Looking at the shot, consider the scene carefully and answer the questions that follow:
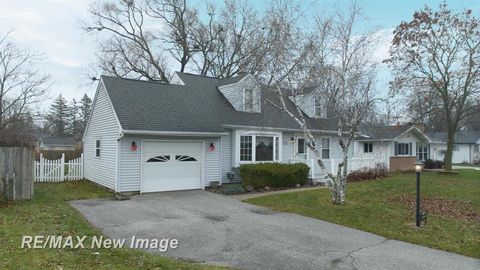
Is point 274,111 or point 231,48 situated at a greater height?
point 231,48

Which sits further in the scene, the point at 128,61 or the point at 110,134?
the point at 128,61

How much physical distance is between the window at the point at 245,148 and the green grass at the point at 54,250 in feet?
23.3

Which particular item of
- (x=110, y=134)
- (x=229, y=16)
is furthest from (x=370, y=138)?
(x=110, y=134)

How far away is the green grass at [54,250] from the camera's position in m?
5.71

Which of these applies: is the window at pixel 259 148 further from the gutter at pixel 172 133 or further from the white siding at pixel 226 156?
the gutter at pixel 172 133

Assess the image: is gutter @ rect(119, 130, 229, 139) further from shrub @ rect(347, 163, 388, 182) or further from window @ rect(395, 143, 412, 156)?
window @ rect(395, 143, 412, 156)

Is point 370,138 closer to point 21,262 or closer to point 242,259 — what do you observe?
point 242,259

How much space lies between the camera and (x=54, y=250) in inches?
253

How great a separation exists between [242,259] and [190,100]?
1224 cm

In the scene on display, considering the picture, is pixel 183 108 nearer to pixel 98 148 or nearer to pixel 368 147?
pixel 98 148

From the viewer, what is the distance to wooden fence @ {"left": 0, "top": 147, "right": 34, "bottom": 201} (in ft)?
37.4

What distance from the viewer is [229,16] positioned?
90.0 feet

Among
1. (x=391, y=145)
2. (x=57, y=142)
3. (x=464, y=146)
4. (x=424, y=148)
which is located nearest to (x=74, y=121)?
(x=57, y=142)

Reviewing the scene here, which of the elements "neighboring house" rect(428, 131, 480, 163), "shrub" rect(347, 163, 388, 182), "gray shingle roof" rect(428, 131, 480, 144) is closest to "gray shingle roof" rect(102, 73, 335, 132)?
"shrub" rect(347, 163, 388, 182)
